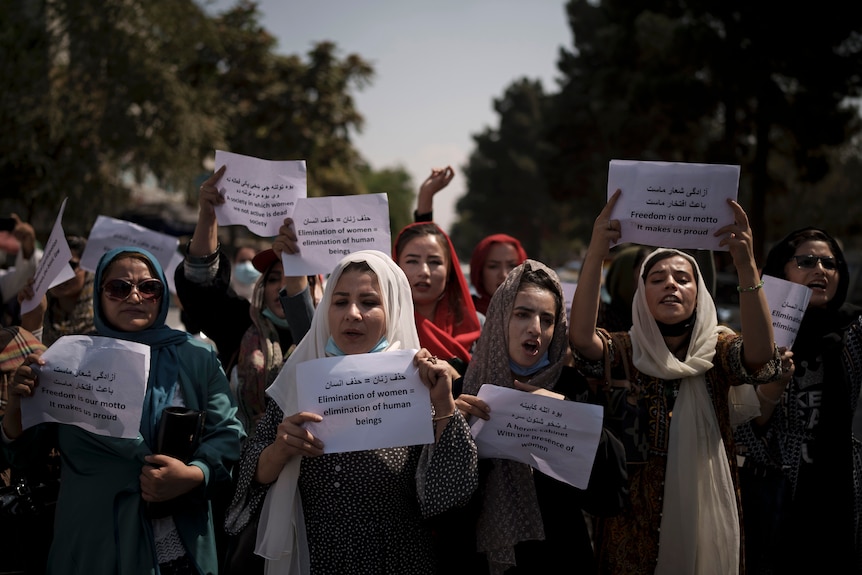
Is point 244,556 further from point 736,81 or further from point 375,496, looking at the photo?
point 736,81

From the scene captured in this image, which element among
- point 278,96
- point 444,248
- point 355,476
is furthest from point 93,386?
point 278,96

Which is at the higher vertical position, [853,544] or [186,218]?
[186,218]

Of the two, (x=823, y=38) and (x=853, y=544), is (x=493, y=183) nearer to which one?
(x=823, y=38)

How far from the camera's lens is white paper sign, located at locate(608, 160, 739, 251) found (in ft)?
9.21

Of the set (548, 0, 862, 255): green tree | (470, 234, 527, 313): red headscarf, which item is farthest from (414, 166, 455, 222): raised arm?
(548, 0, 862, 255): green tree

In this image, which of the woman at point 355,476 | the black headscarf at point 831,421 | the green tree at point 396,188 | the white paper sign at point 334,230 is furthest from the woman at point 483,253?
the green tree at point 396,188

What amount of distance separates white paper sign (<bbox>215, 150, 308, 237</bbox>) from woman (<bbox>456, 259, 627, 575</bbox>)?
125 centimetres

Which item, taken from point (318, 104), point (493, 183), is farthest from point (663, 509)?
point (493, 183)

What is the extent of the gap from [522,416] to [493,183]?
224 feet

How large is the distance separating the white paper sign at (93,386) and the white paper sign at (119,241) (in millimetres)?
1970

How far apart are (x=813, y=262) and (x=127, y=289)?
2991 mm

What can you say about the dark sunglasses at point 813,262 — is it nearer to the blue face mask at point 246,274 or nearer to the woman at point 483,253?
the woman at point 483,253

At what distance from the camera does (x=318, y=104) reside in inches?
1062

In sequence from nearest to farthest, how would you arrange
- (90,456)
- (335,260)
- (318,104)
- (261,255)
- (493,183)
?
1. (90,456)
2. (335,260)
3. (261,255)
4. (318,104)
5. (493,183)
